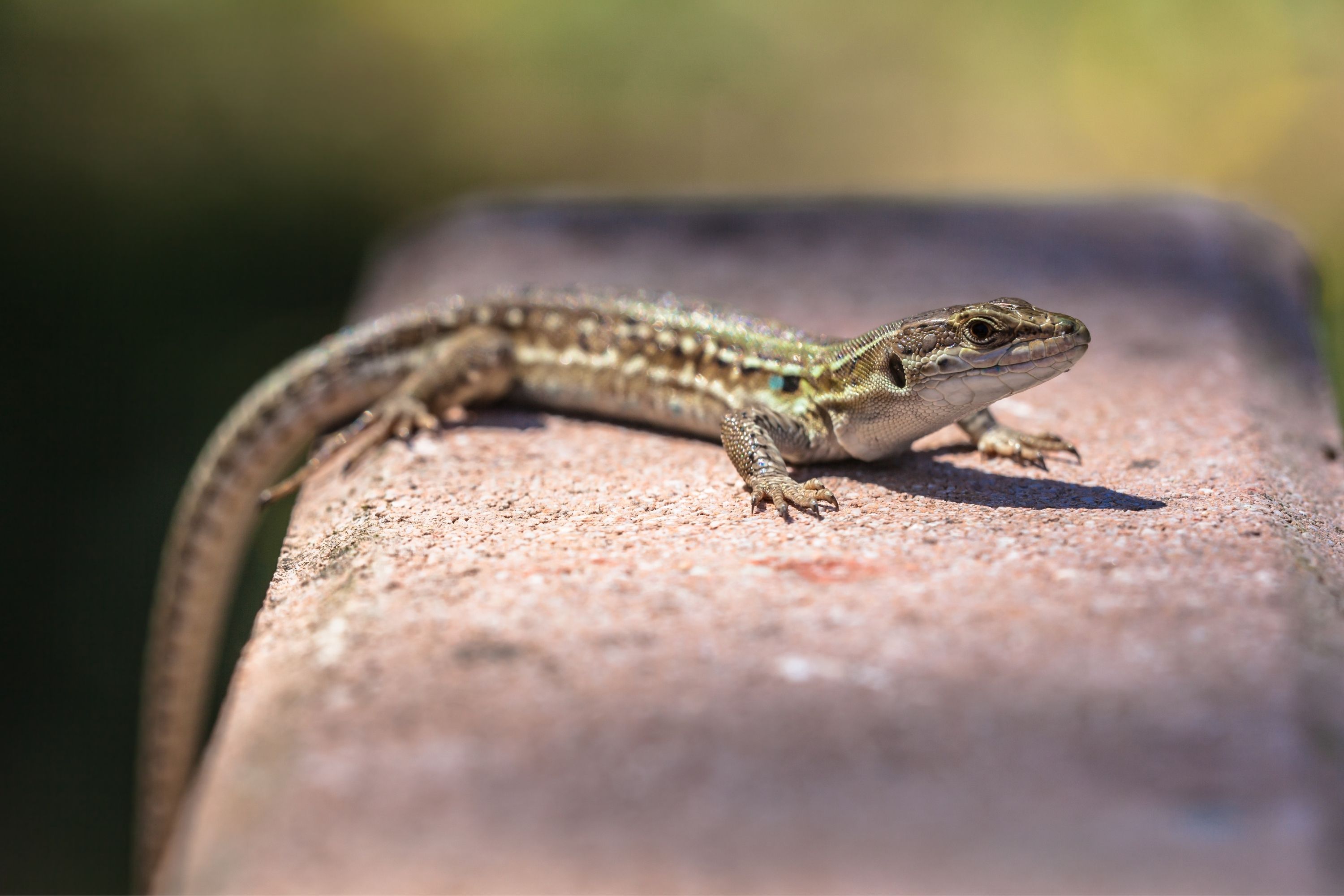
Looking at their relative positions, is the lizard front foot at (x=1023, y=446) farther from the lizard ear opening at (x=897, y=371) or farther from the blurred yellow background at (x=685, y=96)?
the blurred yellow background at (x=685, y=96)

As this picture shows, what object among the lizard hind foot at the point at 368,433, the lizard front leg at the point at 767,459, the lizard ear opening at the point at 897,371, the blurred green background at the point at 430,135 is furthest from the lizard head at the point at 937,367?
the blurred green background at the point at 430,135

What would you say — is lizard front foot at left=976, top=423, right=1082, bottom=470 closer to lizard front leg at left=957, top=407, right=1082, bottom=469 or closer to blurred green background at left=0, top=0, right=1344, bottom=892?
lizard front leg at left=957, top=407, right=1082, bottom=469

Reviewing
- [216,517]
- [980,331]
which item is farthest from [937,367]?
[216,517]

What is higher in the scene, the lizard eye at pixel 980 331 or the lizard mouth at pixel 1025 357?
the lizard eye at pixel 980 331

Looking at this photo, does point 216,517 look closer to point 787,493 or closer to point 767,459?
point 767,459

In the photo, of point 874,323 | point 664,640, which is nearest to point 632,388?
point 874,323

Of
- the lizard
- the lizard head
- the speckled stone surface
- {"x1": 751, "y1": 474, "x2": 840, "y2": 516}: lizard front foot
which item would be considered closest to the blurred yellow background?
the lizard
